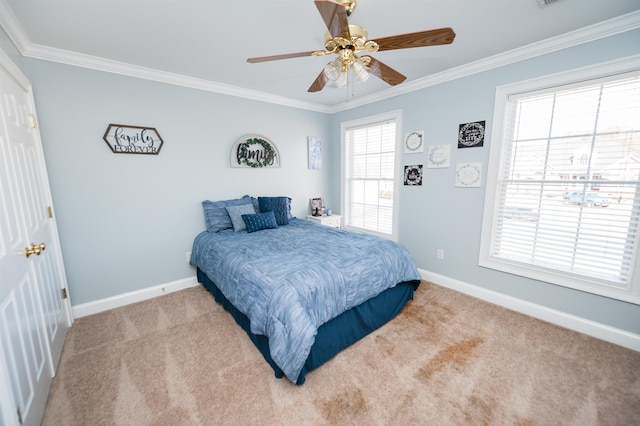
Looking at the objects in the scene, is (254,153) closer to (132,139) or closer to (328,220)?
(132,139)

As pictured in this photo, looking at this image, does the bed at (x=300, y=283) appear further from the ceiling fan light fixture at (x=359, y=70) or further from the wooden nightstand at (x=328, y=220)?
the ceiling fan light fixture at (x=359, y=70)

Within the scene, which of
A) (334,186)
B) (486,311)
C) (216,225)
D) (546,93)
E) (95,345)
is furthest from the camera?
(334,186)

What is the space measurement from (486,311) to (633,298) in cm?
A: 102

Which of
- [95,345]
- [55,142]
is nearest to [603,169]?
[95,345]

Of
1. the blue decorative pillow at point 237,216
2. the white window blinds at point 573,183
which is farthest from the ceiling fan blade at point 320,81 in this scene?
the white window blinds at point 573,183

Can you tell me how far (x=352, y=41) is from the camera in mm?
1451

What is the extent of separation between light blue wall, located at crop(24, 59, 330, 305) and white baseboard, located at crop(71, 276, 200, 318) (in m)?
0.06

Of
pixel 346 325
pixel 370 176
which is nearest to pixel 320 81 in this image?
pixel 346 325

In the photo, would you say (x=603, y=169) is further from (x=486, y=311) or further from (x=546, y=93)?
(x=486, y=311)

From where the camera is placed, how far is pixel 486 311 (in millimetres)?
2508

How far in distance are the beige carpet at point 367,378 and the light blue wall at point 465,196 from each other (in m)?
0.30

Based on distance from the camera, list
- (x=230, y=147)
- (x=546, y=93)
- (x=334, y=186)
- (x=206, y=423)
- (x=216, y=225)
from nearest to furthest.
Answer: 1. (x=206, y=423)
2. (x=546, y=93)
3. (x=216, y=225)
4. (x=230, y=147)
5. (x=334, y=186)

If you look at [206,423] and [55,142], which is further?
[55,142]

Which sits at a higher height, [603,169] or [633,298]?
[603,169]
